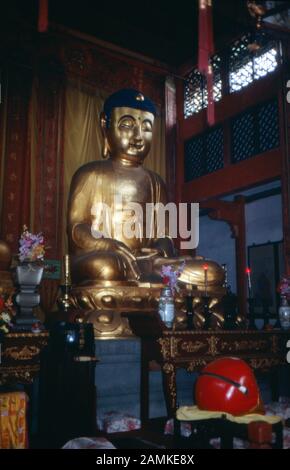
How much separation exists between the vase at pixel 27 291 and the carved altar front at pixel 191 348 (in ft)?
2.05

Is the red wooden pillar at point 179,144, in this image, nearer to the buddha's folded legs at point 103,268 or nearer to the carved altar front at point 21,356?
the buddha's folded legs at point 103,268

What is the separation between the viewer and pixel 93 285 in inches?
154

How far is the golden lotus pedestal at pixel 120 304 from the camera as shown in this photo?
141 inches

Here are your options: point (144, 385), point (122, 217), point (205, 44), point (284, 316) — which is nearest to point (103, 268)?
point (122, 217)

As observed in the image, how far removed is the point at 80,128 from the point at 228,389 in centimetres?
446

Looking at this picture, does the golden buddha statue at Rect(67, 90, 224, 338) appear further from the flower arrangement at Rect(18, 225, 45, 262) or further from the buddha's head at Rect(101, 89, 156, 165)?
the flower arrangement at Rect(18, 225, 45, 262)

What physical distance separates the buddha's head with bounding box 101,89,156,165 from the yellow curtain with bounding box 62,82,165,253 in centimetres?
53

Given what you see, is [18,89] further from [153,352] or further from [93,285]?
[153,352]

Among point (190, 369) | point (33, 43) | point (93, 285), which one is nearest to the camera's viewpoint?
point (190, 369)

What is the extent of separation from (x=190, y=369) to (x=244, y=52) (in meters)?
4.47

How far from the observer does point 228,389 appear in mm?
1721

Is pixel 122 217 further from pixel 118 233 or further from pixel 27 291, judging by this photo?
pixel 27 291
